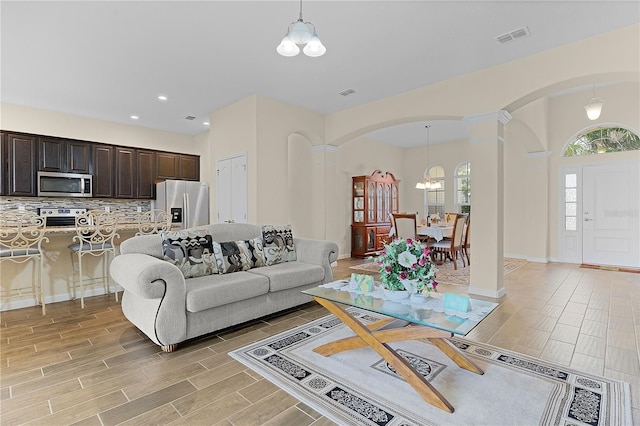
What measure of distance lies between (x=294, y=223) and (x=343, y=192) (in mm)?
2129

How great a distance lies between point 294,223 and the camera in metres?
5.70

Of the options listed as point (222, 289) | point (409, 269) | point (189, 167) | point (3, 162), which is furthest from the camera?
point (189, 167)

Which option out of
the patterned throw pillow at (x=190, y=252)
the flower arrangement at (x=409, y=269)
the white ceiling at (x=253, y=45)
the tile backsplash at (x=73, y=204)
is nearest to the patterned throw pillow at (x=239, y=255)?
the patterned throw pillow at (x=190, y=252)

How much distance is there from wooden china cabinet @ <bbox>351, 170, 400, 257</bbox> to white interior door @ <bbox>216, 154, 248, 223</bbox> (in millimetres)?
3108

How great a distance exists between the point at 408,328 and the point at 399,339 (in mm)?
103

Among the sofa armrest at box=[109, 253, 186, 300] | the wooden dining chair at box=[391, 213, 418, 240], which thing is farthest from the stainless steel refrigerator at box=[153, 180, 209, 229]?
the wooden dining chair at box=[391, 213, 418, 240]

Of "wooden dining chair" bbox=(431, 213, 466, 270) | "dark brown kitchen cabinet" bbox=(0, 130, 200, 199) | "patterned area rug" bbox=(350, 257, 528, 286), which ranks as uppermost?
"dark brown kitchen cabinet" bbox=(0, 130, 200, 199)

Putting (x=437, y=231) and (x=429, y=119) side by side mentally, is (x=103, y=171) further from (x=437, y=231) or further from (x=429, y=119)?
(x=437, y=231)

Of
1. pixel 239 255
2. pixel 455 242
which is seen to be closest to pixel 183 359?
pixel 239 255

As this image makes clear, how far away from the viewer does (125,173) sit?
20.9 ft

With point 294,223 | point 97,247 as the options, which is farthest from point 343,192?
point 97,247

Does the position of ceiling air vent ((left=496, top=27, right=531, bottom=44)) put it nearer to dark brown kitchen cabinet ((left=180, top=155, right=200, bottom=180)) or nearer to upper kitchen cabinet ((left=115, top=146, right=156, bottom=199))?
dark brown kitchen cabinet ((left=180, top=155, right=200, bottom=180))

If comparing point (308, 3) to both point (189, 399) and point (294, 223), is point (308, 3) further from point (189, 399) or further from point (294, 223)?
point (294, 223)

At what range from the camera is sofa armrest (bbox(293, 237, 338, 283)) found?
12.5 ft
